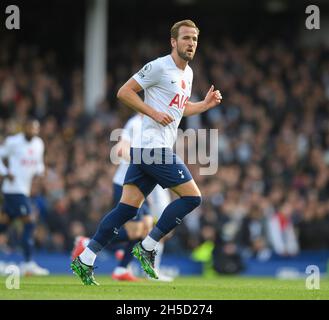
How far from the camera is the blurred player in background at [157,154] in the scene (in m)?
11.0

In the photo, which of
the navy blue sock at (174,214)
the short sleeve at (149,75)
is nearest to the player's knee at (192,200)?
the navy blue sock at (174,214)

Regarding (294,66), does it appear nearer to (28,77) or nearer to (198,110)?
(28,77)

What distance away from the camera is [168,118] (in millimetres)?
10766

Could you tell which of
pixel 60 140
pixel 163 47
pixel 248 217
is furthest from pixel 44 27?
pixel 248 217

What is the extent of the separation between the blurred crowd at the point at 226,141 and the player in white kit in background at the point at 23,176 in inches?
14.9

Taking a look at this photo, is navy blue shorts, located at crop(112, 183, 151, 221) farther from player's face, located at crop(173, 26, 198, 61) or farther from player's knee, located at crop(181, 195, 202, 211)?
player's face, located at crop(173, 26, 198, 61)

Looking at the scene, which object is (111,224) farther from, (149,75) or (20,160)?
(20,160)

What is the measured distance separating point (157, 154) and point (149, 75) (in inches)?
34.9

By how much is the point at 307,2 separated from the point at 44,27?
8.35 m


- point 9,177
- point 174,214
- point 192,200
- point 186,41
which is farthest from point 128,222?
point 186,41

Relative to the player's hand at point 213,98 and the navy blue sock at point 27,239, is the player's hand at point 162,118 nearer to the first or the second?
the player's hand at point 213,98

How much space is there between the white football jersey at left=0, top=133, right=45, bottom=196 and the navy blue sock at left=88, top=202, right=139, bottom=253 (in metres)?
5.25

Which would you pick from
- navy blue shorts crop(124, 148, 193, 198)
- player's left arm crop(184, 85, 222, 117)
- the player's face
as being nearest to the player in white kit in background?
player's left arm crop(184, 85, 222, 117)

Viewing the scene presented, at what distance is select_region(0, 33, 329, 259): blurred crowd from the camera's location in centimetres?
2153
